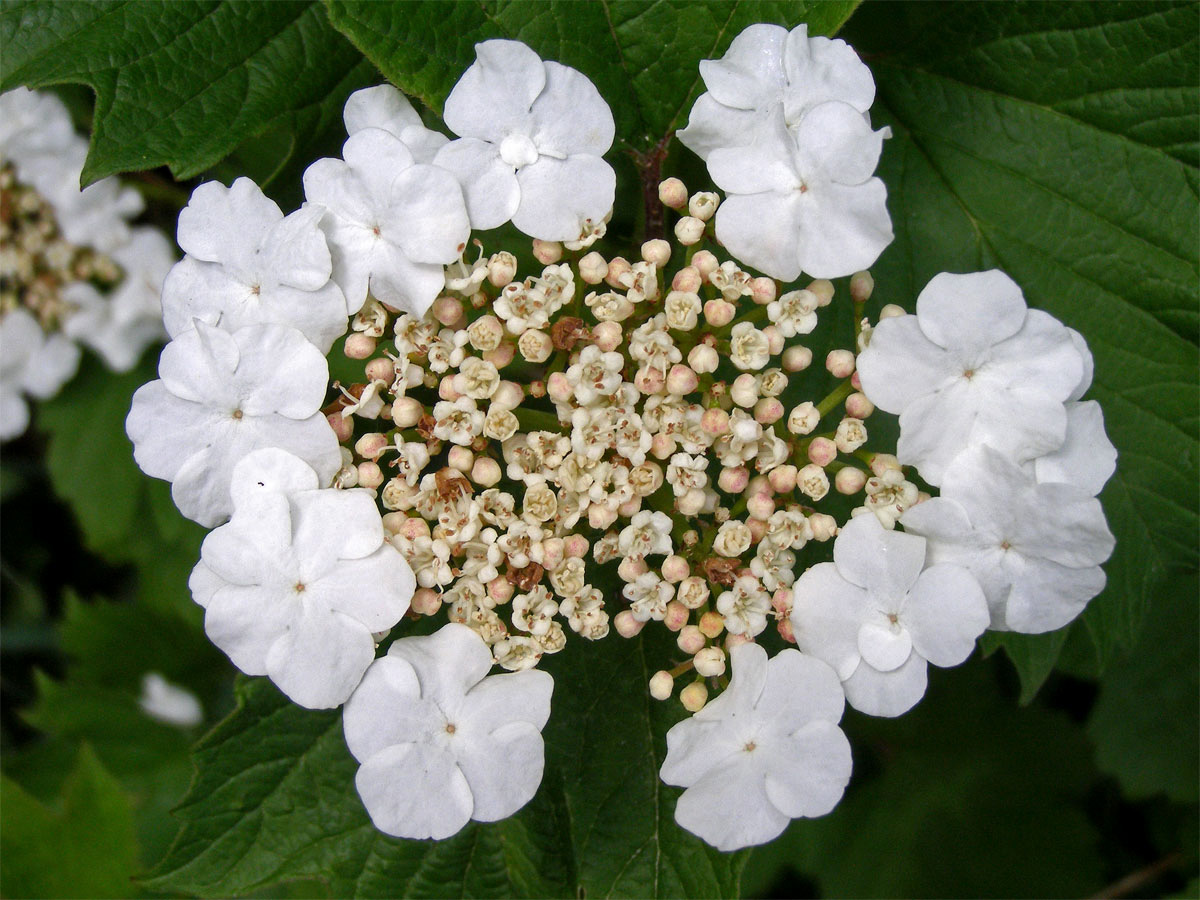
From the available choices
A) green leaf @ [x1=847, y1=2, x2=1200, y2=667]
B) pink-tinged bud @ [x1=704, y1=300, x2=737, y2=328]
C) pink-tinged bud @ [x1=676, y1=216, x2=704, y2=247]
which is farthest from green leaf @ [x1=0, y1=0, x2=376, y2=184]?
green leaf @ [x1=847, y1=2, x2=1200, y2=667]

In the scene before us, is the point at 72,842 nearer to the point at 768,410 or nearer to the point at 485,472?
the point at 485,472

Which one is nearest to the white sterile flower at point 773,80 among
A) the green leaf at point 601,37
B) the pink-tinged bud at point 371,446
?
the green leaf at point 601,37

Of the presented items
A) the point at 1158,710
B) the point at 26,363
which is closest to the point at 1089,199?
the point at 1158,710

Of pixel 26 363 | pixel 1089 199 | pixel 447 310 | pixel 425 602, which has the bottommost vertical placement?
pixel 26 363

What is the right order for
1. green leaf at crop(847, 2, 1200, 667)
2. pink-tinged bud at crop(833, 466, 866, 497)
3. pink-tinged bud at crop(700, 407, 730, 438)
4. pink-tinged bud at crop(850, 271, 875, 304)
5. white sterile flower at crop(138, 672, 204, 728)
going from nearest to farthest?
pink-tinged bud at crop(700, 407, 730, 438) → pink-tinged bud at crop(833, 466, 866, 497) → pink-tinged bud at crop(850, 271, 875, 304) → green leaf at crop(847, 2, 1200, 667) → white sterile flower at crop(138, 672, 204, 728)

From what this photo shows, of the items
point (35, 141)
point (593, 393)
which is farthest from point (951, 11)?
point (35, 141)

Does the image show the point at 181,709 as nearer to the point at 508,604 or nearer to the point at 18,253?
the point at 18,253

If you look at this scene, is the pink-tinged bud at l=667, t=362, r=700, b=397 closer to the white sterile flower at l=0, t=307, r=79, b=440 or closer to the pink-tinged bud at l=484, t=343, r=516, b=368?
the pink-tinged bud at l=484, t=343, r=516, b=368
